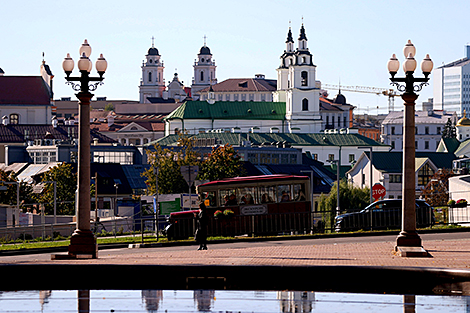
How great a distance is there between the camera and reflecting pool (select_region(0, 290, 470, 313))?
14.2 metres

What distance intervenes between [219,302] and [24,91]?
15885 cm

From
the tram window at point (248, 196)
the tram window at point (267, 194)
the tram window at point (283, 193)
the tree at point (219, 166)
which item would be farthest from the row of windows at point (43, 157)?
the tram window at point (283, 193)

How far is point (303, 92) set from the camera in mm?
194875

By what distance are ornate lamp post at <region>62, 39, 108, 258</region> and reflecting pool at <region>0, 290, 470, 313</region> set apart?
5.49 m

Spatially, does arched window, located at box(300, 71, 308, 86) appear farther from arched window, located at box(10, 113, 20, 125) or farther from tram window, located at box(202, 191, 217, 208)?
tram window, located at box(202, 191, 217, 208)

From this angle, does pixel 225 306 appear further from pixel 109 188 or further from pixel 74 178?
pixel 109 188

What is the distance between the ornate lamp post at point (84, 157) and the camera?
22.4 meters

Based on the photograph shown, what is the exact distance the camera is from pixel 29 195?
2995 inches

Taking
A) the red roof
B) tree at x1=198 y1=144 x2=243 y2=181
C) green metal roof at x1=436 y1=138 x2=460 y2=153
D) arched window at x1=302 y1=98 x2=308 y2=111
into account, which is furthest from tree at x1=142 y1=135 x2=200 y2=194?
arched window at x1=302 y1=98 x2=308 y2=111

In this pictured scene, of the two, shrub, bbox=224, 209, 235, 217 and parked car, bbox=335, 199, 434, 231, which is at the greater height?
shrub, bbox=224, 209, 235, 217

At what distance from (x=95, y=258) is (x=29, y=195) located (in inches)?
2191

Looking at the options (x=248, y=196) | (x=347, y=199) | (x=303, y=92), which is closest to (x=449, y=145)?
(x=303, y=92)

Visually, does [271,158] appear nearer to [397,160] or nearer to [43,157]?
[397,160]

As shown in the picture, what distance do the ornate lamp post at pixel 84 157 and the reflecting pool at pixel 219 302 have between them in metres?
5.49
